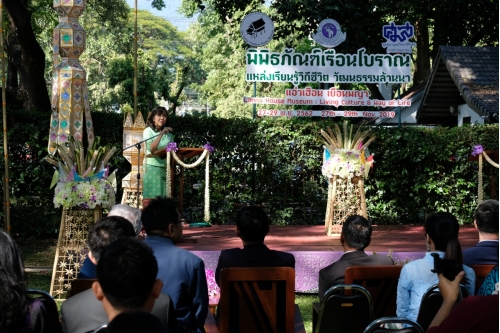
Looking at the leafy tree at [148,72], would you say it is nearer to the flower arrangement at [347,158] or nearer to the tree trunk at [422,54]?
the tree trunk at [422,54]

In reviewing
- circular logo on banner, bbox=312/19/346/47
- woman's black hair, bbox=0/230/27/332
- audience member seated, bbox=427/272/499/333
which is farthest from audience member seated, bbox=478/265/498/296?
circular logo on banner, bbox=312/19/346/47

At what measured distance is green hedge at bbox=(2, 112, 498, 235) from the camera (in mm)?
11094

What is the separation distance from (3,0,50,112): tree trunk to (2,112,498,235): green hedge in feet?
8.78

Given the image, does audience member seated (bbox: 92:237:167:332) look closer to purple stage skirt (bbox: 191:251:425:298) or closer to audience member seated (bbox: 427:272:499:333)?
audience member seated (bbox: 427:272:499:333)

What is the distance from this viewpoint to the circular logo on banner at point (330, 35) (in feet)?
42.5

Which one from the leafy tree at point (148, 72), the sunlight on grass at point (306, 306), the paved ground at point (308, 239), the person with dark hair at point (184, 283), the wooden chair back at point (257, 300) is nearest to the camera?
the person with dark hair at point (184, 283)

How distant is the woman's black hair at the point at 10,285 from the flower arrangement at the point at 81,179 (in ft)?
12.8

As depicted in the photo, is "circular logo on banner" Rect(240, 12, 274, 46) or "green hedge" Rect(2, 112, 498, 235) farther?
"circular logo on banner" Rect(240, 12, 274, 46)

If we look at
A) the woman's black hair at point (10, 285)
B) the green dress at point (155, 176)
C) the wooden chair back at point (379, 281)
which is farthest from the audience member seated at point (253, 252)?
the green dress at point (155, 176)

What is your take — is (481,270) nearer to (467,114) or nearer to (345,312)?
A: (345,312)

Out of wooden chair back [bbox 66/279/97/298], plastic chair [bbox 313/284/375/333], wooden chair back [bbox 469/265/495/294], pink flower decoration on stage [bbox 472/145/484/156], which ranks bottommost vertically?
plastic chair [bbox 313/284/375/333]

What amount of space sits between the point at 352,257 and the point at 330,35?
892 centimetres

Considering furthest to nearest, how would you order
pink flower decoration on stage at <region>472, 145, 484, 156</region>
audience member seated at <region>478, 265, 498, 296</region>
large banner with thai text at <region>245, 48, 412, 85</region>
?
large banner with thai text at <region>245, 48, 412, 85</region> < pink flower decoration on stage at <region>472, 145, 484, 156</region> < audience member seated at <region>478, 265, 498, 296</region>

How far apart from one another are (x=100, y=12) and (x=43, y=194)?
26.9 ft
